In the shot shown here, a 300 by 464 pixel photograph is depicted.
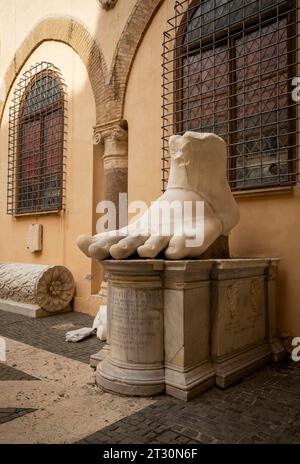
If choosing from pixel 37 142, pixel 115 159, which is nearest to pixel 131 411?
pixel 115 159

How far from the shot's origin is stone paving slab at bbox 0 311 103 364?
11.7ft

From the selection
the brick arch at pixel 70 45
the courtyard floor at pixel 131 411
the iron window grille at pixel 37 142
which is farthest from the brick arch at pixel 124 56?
the courtyard floor at pixel 131 411

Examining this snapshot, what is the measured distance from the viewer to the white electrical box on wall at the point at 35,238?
648 centimetres

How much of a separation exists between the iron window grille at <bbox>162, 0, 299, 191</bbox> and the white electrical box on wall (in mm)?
2825

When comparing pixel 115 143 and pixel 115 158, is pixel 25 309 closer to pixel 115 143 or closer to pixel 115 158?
pixel 115 158

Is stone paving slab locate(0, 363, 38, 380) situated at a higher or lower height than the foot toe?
lower

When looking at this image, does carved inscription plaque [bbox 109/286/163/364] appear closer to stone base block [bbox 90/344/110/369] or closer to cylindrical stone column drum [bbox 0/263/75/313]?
stone base block [bbox 90/344/110/369]

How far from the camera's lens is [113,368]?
103 inches

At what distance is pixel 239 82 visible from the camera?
13.4ft

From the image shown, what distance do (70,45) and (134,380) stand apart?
561 cm

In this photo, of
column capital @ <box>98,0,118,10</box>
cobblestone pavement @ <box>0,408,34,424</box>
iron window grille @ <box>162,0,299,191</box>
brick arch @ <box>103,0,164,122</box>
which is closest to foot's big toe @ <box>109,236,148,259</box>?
cobblestone pavement @ <box>0,408,34,424</box>

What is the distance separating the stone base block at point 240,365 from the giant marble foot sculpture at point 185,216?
2.69ft

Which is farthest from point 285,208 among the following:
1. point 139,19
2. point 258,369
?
point 139,19
